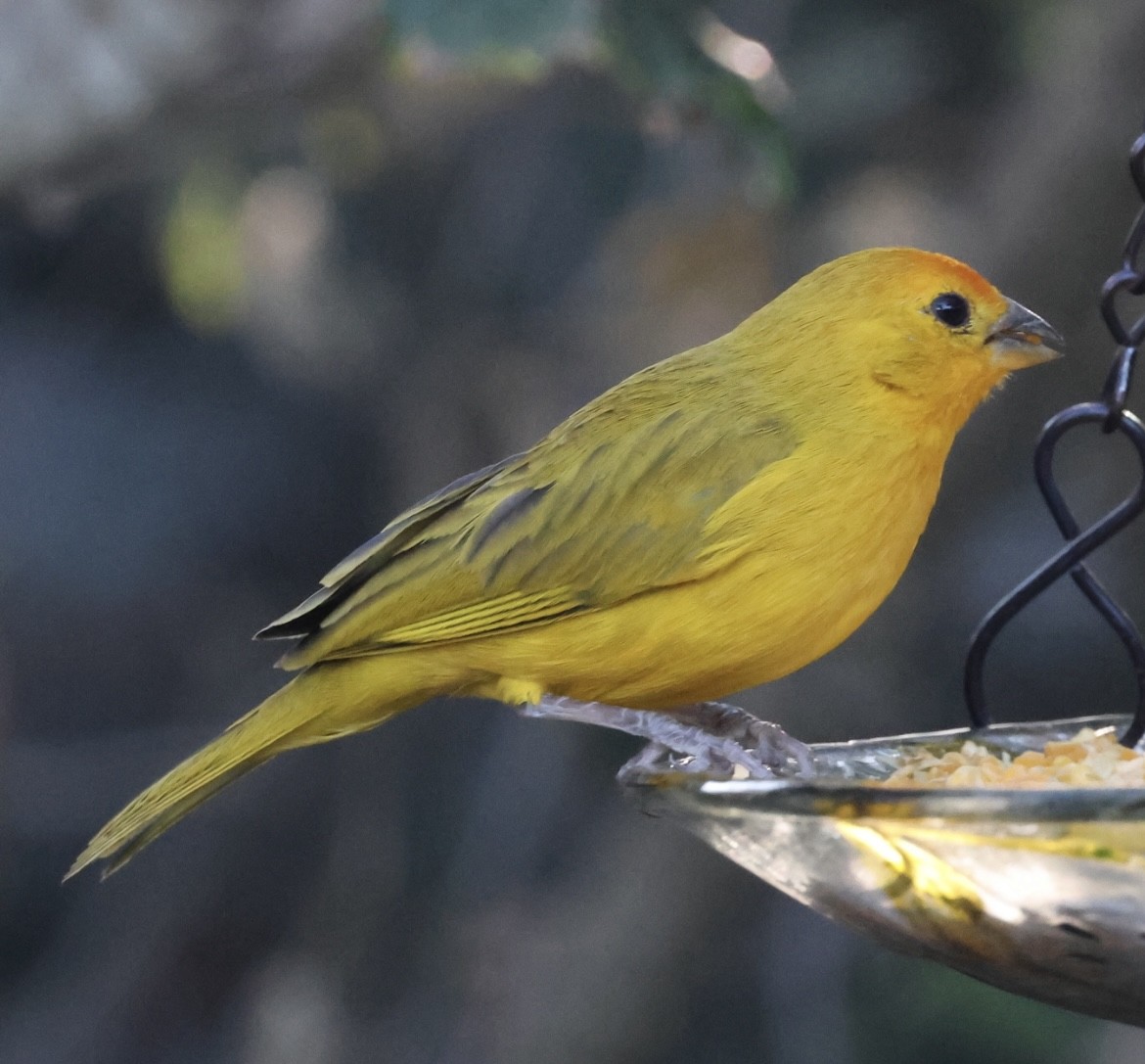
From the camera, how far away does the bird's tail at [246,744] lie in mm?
3029

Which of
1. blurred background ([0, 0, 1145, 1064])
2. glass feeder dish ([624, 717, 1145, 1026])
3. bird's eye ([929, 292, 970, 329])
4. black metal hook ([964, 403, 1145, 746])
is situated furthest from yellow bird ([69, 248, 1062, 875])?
blurred background ([0, 0, 1145, 1064])

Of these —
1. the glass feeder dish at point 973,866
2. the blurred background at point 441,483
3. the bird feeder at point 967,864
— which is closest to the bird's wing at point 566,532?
the bird feeder at point 967,864

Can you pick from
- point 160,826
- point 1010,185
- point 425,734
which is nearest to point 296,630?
point 160,826

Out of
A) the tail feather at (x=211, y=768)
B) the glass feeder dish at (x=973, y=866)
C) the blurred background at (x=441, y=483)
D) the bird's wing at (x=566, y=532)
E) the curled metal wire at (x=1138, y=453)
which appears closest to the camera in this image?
the glass feeder dish at (x=973, y=866)

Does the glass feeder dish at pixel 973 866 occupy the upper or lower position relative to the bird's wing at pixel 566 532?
lower

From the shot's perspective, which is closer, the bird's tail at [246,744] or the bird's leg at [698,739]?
the bird's leg at [698,739]

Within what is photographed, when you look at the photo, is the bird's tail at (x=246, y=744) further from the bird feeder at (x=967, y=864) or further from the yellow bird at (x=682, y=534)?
the bird feeder at (x=967, y=864)

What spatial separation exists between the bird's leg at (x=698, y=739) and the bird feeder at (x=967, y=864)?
10.4 inches

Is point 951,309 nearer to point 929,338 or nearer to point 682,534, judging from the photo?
point 929,338

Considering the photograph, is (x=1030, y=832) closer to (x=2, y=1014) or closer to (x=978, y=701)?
(x=978, y=701)

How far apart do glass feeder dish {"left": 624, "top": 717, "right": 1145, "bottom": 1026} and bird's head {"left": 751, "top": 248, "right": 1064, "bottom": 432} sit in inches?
44.2

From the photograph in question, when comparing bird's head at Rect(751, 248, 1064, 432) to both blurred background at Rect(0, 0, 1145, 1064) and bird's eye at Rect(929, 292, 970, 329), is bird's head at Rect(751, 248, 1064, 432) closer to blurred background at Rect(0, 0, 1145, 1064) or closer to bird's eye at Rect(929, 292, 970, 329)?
bird's eye at Rect(929, 292, 970, 329)

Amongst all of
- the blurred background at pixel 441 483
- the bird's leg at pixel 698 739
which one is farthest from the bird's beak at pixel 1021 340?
the blurred background at pixel 441 483

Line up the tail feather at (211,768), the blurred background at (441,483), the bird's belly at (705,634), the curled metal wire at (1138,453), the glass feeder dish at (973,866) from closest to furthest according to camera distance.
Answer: the glass feeder dish at (973,866) → the curled metal wire at (1138,453) → the bird's belly at (705,634) → the tail feather at (211,768) → the blurred background at (441,483)
